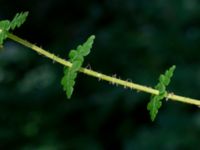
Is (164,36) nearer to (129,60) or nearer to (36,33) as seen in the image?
(129,60)

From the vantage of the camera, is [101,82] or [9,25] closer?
[9,25]

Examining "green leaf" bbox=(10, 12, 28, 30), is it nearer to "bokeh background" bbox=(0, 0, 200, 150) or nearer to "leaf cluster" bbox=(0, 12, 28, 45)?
"leaf cluster" bbox=(0, 12, 28, 45)

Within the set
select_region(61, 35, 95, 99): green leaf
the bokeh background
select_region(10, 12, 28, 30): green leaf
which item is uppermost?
the bokeh background

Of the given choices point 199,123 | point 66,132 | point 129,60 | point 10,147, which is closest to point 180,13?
point 129,60

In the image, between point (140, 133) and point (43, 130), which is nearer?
point (140, 133)

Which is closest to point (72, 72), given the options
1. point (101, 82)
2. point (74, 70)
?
point (74, 70)

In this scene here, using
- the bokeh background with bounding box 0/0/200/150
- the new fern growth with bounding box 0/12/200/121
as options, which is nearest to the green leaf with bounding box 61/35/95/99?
the new fern growth with bounding box 0/12/200/121

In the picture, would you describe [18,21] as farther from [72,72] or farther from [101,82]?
[101,82]

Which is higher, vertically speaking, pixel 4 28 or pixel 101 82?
pixel 101 82
